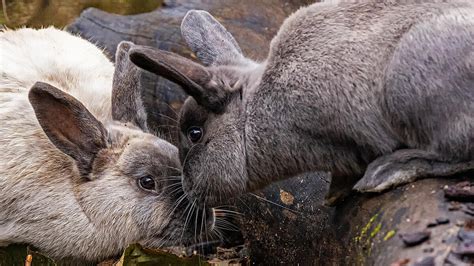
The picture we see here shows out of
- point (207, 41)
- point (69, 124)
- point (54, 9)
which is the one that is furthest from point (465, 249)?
point (54, 9)

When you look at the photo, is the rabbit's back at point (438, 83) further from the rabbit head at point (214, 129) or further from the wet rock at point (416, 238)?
the rabbit head at point (214, 129)

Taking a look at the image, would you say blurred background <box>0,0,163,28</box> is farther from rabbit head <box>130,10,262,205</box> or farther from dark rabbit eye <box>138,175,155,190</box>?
rabbit head <box>130,10,262,205</box>

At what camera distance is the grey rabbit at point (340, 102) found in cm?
434

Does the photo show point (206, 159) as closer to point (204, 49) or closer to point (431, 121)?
point (204, 49)

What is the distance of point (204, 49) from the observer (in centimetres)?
551

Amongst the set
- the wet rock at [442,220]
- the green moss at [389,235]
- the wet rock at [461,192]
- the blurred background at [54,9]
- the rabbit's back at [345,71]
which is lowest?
the blurred background at [54,9]

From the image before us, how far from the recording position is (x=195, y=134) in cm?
510

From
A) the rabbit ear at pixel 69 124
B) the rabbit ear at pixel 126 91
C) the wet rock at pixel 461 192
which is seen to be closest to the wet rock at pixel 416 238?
the wet rock at pixel 461 192

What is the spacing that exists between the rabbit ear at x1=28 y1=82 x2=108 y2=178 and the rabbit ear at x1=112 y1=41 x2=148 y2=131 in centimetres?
44

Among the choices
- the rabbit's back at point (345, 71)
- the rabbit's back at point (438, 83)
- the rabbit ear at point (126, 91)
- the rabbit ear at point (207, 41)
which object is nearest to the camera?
the rabbit's back at point (438, 83)

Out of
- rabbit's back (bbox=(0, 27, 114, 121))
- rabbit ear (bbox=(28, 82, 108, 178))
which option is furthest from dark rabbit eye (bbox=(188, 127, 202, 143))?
rabbit's back (bbox=(0, 27, 114, 121))

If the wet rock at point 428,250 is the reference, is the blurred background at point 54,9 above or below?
below

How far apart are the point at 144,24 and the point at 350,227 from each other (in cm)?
377

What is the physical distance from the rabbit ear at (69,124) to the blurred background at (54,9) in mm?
3231
